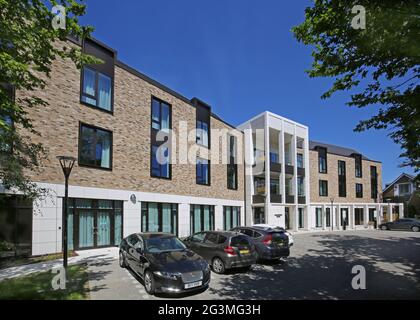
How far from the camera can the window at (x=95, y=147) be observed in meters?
15.2

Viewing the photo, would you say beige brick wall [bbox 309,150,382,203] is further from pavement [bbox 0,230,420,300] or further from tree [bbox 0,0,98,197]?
tree [bbox 0,0,98,197]

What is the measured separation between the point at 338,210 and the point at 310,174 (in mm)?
7299

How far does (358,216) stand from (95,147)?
39850 mm

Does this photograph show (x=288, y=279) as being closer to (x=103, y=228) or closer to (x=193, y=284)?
(x=193, y=284)

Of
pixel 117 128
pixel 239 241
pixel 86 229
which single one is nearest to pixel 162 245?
pixel 239 241

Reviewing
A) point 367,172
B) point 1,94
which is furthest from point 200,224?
point 367,172

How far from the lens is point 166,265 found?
26.0 ft

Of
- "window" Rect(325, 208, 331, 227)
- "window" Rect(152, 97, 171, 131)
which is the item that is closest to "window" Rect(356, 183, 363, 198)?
"window" Rect(325, 208, 331, 227)

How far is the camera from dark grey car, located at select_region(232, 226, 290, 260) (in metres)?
12.4

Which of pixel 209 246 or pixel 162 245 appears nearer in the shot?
pixel 162 245

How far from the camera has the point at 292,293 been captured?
829cm

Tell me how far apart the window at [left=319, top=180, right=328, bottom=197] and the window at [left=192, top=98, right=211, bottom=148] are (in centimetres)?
1950

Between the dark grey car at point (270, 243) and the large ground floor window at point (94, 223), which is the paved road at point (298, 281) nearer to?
the dark grey car at point (270, 243)
